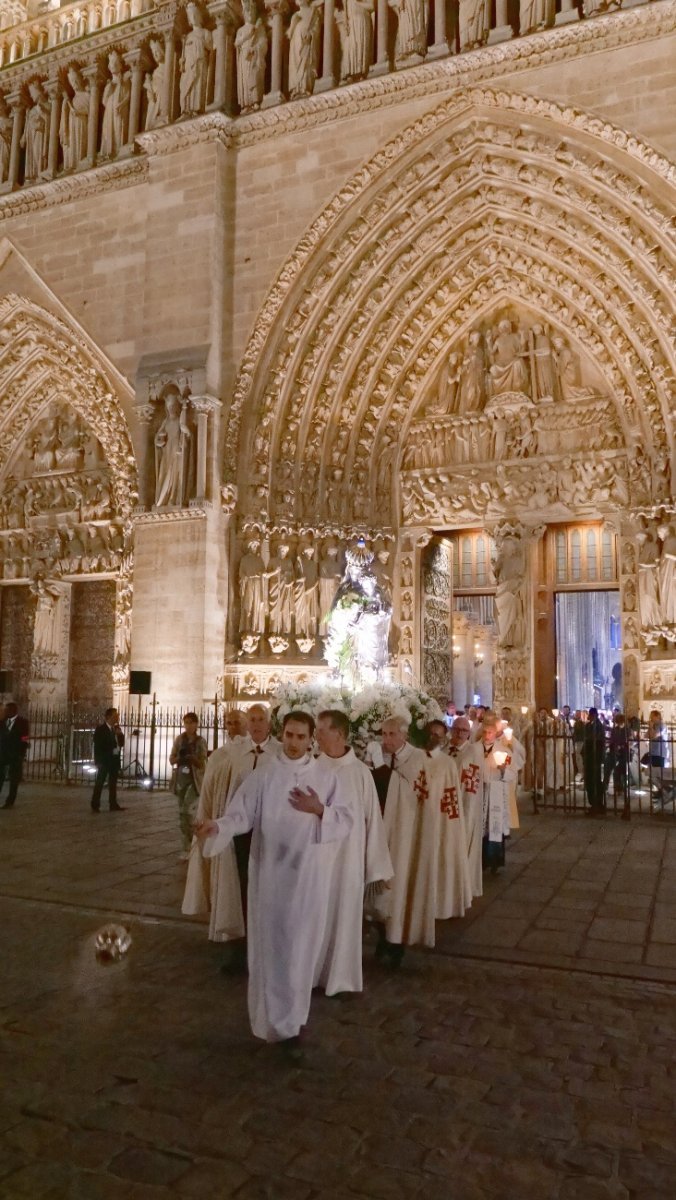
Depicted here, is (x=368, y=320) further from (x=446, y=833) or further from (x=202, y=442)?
(x=446, y=833)

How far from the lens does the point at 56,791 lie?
12547 mm

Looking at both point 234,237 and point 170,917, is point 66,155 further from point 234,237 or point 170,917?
point 170,917

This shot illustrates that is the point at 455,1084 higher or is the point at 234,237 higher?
the point at 234,237

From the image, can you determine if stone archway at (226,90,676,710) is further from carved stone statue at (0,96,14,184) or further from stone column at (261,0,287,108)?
carved stone statue at (0,96,14,184)

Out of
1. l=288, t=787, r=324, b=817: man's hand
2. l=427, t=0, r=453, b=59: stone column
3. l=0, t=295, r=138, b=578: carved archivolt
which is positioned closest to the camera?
l=288, t=787, r=324, b=817: man's hand

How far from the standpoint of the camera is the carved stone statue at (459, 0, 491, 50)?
13148mm

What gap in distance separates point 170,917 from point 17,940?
3.18 ft

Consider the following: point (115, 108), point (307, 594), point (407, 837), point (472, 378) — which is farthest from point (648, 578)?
point (115, 108)

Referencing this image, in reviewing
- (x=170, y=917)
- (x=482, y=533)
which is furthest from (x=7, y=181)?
(x=170, y=917)

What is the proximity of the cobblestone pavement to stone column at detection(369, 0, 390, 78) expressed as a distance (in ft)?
43.8

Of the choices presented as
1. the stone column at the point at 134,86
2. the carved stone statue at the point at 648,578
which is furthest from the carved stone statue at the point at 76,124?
the carved stone statue at the point at 648,578

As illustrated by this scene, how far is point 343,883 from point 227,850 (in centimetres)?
91

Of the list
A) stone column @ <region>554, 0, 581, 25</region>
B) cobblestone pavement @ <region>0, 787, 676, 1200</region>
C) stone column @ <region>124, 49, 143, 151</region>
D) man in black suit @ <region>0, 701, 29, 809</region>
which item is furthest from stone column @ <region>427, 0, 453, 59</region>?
cobblestone pavement @ <region>0, 787, 676, 1200</region>

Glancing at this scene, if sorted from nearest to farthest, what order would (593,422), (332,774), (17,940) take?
(332,774), (17,940), (593,422)
